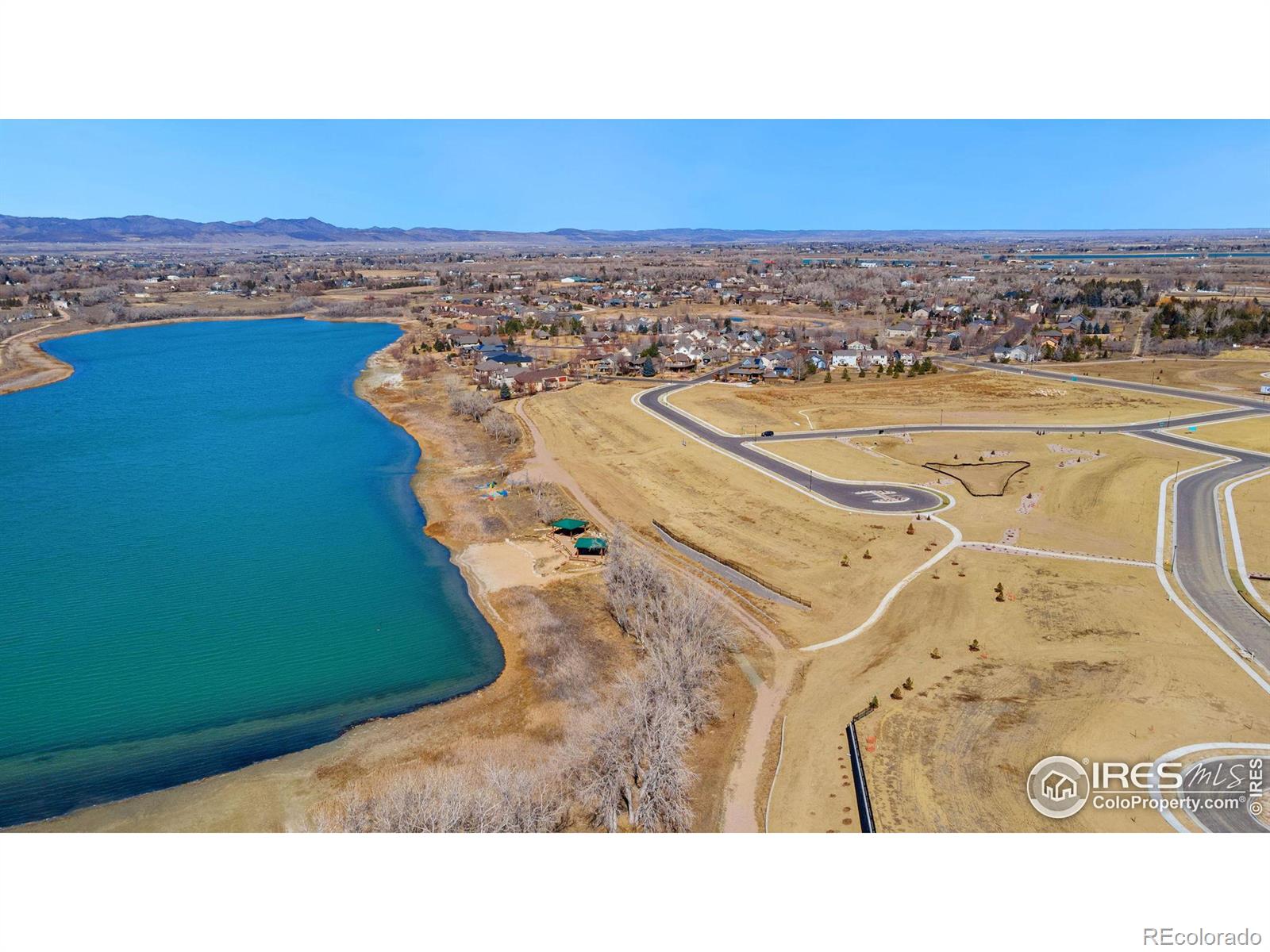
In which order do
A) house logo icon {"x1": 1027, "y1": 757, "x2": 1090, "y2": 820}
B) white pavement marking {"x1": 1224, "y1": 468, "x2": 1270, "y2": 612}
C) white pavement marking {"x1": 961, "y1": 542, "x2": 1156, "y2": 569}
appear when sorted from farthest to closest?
white pavement marking {"x1": 961, "y1": 542, "x2": 1156, "y2": 569} < white pavement marking {"x1": 1224, "y1": 468, "x2": 1270, "y2": 612} < house logo icon {"x1": 1027, "y1": 757, "x2": 1090, "y2": 820}

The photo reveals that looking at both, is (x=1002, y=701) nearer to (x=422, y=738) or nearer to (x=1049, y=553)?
(x=1049, y=553)

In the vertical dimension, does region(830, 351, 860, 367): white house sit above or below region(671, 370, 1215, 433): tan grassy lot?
above

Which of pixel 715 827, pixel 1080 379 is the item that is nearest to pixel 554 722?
pixel 715 827

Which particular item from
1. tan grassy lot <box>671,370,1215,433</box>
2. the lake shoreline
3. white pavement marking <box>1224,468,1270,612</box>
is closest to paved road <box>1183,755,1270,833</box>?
white pavement marking <box>1224,468,1270,612</box>

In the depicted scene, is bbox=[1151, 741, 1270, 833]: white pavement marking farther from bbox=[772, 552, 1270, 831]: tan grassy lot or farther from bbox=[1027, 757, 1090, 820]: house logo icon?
bbox=[1027, 757, 1090, 820]: house logo icon

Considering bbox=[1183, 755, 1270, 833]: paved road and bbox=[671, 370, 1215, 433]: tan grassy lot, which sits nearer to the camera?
bbox=[1183, 755, 1270, 833]: paved road

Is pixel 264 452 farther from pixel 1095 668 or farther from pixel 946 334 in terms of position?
pixel 946 334
